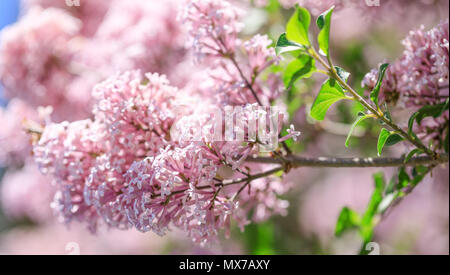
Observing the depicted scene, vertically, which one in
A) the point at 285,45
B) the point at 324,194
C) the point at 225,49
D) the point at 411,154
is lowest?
the point at 411,154

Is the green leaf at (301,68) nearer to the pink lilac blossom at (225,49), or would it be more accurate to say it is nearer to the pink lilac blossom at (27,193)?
the pink lilac blossom at (225,49)

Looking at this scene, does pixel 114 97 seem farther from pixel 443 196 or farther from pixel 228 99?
pixel 443 196

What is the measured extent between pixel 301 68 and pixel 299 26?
12 cm

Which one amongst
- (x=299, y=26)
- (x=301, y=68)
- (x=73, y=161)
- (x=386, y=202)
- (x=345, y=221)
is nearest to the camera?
(x=299, y=26)

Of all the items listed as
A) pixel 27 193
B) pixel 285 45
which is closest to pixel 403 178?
pixel 285 45

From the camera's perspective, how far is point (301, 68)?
0.71 metres

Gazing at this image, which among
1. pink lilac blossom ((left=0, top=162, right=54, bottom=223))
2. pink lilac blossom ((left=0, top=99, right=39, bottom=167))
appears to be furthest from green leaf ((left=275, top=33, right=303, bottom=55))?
pink lilac blossom ((left=0, top=162, right=54, bottom=223))

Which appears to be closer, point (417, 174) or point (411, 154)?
point (411, 154)

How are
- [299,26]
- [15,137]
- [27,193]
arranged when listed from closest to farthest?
1. [299,26]
2. [15,137]
3. [27,193]

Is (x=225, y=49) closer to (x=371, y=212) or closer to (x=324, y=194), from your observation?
(x=371, y=212)

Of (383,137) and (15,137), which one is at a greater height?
(15,137)

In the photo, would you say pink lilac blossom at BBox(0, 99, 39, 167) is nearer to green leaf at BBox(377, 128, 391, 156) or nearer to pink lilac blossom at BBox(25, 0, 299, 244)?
pink lilac blossom at BBox(25, 0, 299, 244)

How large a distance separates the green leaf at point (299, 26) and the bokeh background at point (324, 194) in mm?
362

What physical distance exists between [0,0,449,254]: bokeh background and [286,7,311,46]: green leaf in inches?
14.2
